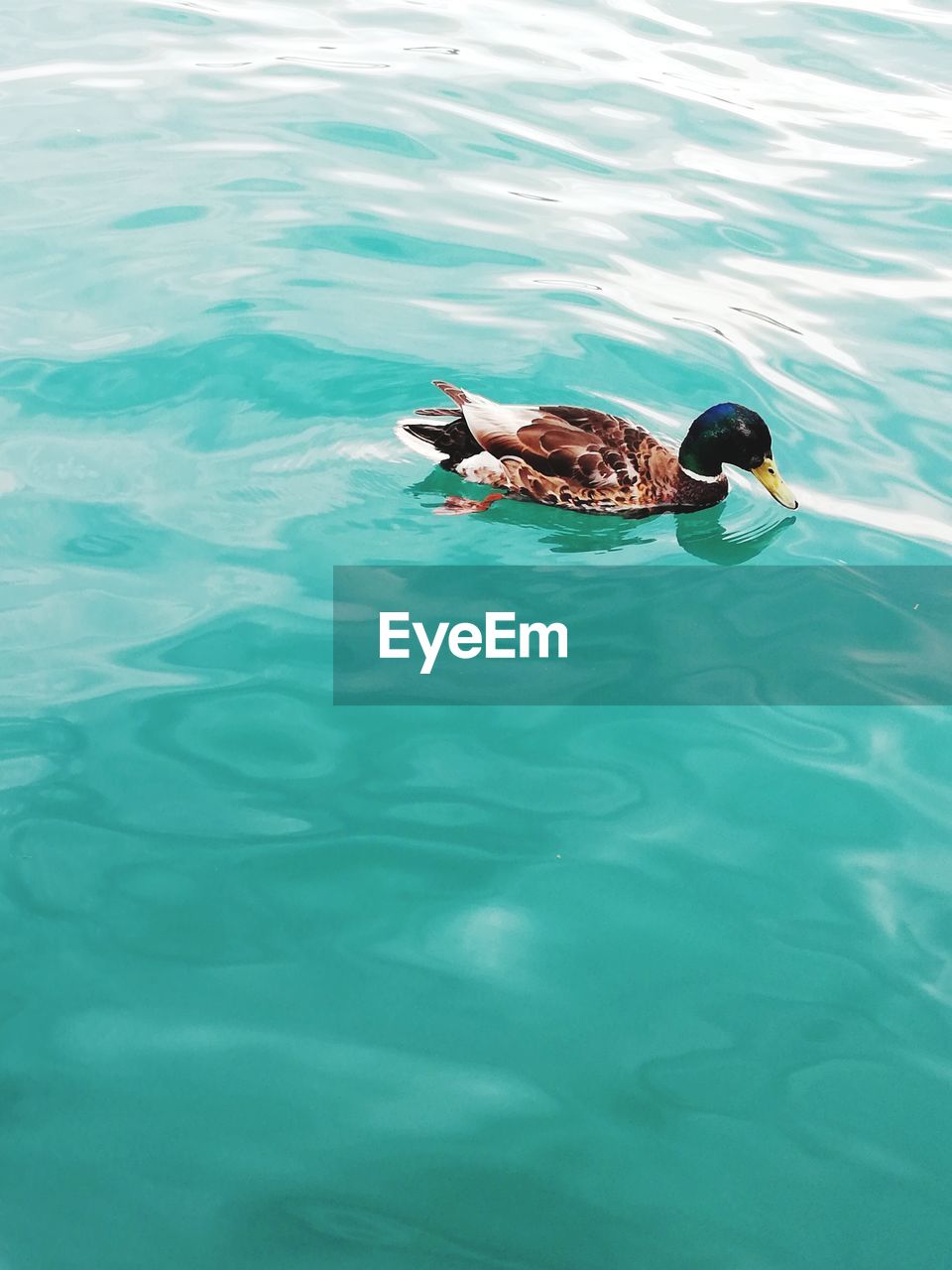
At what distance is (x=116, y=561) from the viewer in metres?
6.21

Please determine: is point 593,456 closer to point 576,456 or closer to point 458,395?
point 576,456

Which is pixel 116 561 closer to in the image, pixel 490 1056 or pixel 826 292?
pixel 490 1056

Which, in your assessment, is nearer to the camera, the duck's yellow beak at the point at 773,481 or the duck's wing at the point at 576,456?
the duck's wing at the point at 576,456

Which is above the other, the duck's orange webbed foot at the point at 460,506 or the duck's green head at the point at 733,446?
the duck's green head at the point at 733,446

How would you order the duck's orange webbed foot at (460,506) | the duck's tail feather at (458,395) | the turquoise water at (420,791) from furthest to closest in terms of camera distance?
the duck's tail feather at (458,395)
the duck's orange webbed foot at (460,506)
the turquoise water at (420,791)

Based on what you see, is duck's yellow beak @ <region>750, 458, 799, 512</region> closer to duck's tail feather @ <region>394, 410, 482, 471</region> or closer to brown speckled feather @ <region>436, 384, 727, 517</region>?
→ brown speckled feather @ <region>436, 384, 727, 517</region>

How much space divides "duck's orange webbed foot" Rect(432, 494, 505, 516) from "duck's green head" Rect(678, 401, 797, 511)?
954 mm

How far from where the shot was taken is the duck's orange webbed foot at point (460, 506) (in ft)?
21.9

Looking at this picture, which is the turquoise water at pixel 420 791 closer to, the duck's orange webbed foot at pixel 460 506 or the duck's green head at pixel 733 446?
the duck's orange webbed foot at pixel 460 506

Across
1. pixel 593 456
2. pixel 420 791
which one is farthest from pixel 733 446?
pixel 420 791

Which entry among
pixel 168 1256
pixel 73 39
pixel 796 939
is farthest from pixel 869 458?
pixel 73 39

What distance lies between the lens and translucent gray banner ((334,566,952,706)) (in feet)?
18.5

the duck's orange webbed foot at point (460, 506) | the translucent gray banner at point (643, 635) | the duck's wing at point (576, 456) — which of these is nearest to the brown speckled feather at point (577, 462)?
the duck's wing at point (576, 456)

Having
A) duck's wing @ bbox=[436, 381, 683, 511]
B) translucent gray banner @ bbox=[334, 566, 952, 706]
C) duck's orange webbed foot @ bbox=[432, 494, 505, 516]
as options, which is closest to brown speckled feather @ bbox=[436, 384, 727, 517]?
duck's wing @ bbox=[436, 381, 683, 511]
